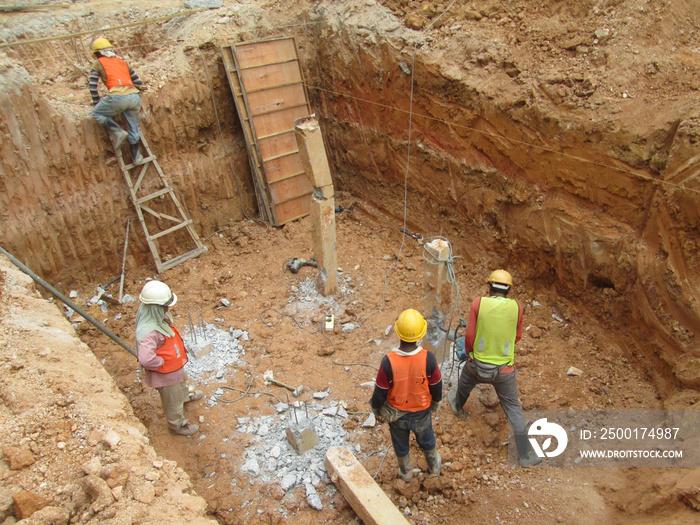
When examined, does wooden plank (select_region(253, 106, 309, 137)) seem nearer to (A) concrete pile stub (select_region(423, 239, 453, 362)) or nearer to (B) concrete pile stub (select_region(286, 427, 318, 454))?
(A) concrete pile stub (select_region(423, 239, 453, 362))

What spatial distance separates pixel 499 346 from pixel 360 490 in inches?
68.2

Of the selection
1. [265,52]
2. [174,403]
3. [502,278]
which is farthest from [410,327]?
[265,52]

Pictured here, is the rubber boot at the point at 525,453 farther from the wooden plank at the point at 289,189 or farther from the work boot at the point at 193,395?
the wooden plank at the point at 289,189

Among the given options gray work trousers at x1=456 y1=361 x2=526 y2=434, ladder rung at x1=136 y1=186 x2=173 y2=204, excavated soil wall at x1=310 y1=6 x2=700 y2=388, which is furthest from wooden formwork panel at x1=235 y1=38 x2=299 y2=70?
gray work trousers at x1=456 y1=361 x2=526 y2=434

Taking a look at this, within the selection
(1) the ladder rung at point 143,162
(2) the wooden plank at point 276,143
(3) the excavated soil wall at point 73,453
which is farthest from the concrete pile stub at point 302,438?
(2) the wooden plank at point 276,143

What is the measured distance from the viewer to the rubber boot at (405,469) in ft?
13.8

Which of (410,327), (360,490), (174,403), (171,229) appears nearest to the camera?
(410,327)

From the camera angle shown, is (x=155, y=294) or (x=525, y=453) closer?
(x=155, y=294)

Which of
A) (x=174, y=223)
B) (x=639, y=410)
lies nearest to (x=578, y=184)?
(x=639, y=410)

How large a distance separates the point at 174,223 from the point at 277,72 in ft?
10.3

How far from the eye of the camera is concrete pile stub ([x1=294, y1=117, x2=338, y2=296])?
19.4 ft

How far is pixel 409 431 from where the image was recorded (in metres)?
4.05

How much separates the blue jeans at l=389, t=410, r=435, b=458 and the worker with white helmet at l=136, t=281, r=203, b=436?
82.9 inches

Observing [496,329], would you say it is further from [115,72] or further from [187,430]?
[115,72]
